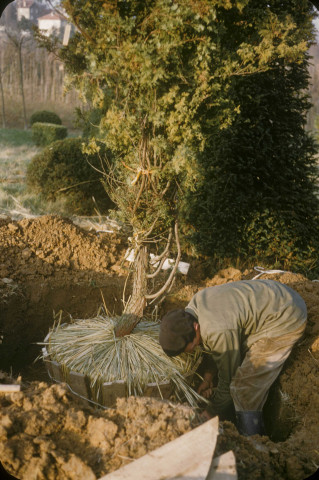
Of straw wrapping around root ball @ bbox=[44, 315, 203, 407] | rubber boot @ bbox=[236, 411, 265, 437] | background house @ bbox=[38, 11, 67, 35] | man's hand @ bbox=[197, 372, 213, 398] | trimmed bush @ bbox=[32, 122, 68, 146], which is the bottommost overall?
rubber boot @ bbox=[236, 411, 265, 437]

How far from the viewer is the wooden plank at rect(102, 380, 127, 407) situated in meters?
3.14

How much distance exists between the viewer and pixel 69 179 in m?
8.46

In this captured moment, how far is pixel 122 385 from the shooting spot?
3139 mm

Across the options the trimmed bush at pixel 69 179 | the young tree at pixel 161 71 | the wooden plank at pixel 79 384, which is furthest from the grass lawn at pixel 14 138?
the wooden plank at pixel 79 384

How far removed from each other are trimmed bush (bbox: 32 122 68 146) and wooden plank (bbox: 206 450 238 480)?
14.9 m

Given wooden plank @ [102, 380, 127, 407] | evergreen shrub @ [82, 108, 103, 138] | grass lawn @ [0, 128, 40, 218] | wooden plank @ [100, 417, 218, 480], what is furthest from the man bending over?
grass lawn @ [0, 128, 40, 218]

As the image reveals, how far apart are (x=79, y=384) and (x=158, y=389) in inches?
26.6

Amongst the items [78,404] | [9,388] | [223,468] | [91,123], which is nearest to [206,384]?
[78,404]

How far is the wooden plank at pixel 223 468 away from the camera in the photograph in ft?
6.17

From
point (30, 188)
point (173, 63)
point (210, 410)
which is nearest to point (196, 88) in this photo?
point (173, 63)

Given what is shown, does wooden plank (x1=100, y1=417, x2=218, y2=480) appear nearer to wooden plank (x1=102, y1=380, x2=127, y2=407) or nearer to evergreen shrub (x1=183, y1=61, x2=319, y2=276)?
wooden plank (x1=102, y1=380, x2=127, y2=407)

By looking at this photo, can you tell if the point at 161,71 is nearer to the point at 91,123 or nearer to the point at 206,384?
the point at 91,123

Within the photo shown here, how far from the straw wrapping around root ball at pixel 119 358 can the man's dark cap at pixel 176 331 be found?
404 millimetres

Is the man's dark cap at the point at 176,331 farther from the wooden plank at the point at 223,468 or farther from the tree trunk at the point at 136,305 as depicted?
the wooden plank at the point at 223,468
